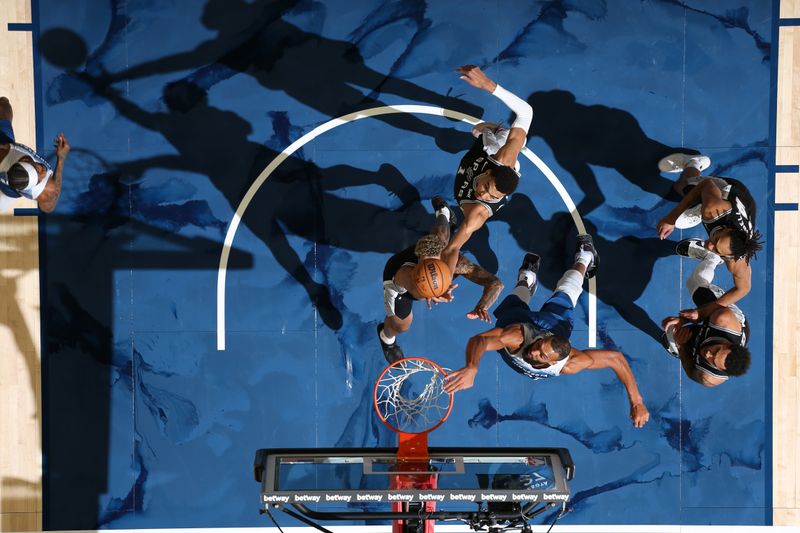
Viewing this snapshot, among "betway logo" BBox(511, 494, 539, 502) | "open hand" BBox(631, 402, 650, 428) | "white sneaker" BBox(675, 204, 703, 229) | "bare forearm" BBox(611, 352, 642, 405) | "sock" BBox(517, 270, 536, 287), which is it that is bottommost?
"betway logo" BBox(511, 494, 539, 502)

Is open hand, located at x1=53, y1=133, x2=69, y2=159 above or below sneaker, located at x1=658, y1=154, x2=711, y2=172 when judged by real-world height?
above

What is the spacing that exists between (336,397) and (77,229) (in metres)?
4.09

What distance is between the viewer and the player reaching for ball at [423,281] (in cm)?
811

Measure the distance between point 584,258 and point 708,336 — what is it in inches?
69.6

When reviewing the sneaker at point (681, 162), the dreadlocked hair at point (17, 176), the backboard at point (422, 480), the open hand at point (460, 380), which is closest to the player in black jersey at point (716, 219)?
the sneaker at point (681, 162)

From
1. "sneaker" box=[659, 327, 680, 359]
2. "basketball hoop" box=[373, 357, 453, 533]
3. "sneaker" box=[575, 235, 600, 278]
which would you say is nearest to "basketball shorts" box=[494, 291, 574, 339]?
"sneaker" box=[575, 235, 600, 278]

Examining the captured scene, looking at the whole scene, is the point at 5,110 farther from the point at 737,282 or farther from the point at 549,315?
the point at 737,282

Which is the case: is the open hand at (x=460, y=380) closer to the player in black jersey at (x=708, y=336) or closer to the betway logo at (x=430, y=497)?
the betway logo at (x=430, y=497)

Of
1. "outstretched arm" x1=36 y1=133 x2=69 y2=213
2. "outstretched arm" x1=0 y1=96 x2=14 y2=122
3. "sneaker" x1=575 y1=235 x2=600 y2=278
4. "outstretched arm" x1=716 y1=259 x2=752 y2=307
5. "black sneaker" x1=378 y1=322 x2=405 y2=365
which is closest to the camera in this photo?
"outstretched arm" x1=716 y1=259 x2=752 y2=307

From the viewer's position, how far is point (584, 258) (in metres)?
9.38

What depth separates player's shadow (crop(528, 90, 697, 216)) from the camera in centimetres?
981

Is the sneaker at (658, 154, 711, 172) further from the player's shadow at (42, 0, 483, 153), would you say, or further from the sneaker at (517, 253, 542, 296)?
the player's shadow at (42, 0, 483, 153)

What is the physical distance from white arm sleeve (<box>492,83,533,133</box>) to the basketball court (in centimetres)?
100

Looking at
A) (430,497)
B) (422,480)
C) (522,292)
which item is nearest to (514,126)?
(522,292)
